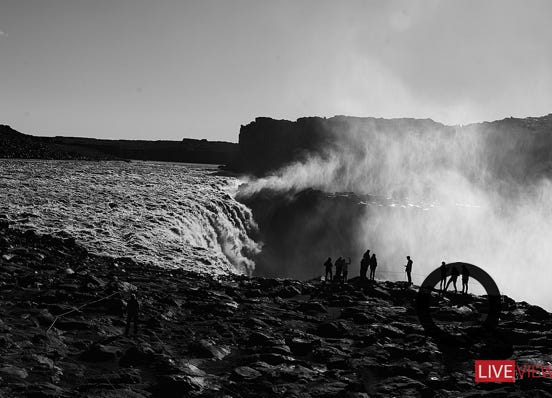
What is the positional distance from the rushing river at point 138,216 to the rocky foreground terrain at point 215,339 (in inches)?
128

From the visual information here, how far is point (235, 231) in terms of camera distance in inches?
1503

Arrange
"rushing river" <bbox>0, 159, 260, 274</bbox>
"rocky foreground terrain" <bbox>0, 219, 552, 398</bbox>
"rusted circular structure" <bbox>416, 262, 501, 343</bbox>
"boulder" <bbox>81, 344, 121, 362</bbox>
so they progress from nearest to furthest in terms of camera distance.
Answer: "rocky foreground terrain" <bbox>0, 219, 552, 398</bbox>
"boulder" <bbox>81, 344, 121, 362</bbox>
"rusted circular structure" <bbox>416, 262, 501, 343</bbox>
"rushing river" <bbox>0, 159, 260, 274</bbox>

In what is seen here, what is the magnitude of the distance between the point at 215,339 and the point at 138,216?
17.2 m

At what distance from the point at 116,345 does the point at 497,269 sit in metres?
52.3

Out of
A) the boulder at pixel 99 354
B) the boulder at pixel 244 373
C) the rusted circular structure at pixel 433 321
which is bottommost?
the boulder at pixel 244 373

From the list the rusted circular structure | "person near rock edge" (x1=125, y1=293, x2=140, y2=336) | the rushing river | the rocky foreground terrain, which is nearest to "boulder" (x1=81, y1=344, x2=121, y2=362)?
the rocky foreground terrain

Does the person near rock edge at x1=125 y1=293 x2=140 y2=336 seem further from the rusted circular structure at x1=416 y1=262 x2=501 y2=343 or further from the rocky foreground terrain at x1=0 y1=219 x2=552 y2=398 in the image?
the rusted circular structure at x1=416 y1=262 x2=501 y2=343

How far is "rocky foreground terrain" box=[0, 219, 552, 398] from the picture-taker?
1042cm

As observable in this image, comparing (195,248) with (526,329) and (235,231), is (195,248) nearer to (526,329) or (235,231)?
(235,231)

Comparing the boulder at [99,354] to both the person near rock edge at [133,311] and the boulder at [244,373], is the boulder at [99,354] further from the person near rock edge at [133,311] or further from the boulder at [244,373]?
the boulder at [244,373]

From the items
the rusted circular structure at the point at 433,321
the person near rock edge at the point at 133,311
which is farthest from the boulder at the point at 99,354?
the rusted circular structure at the point at 433,321

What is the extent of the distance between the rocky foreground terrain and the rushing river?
3240 mm

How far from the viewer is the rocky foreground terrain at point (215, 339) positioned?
1042cm

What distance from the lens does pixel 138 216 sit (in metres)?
28.9
